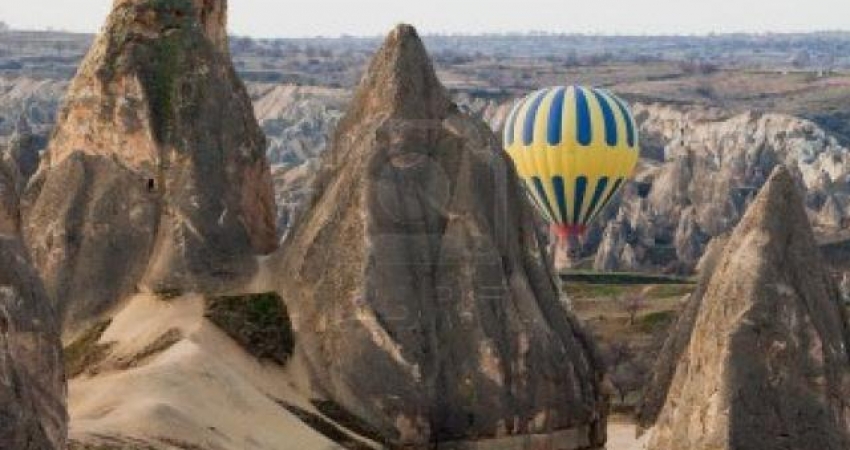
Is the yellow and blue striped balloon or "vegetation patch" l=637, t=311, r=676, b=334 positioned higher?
the yellow and blue striped balloon

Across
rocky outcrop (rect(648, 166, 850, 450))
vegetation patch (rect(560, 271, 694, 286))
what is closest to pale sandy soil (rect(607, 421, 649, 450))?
rocky outcrop (rect(648, 166, 850, 450))

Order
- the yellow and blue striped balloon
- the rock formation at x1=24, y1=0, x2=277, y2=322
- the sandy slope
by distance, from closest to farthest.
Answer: the sandy slope → the rock formation at x1=24, y1=0, x2=277, y2=322 → the yellow and blue striped balloon

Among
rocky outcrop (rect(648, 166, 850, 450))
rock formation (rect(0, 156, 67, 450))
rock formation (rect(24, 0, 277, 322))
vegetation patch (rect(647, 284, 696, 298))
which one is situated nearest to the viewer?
rock formation (rect(0, 156, 67, 450))

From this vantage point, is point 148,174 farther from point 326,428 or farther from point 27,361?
A: point 27,361

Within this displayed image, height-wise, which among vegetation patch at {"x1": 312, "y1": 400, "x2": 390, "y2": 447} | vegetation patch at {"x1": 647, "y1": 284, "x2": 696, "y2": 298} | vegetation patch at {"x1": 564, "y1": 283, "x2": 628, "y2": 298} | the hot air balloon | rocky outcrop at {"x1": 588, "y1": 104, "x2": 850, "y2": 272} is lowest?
rocky outcrop at {"x1": 588, "y1": 104, "x2": 850, "y2": 272}

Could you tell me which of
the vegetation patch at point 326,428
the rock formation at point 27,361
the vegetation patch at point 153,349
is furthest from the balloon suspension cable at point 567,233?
the rock formation at point 27,361

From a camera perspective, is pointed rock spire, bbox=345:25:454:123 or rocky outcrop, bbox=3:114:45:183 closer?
pointed rock spire, bbox=345:25:454:123

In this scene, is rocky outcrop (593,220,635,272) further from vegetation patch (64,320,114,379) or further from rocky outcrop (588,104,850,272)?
vegetation patch (64,320,114,379)
